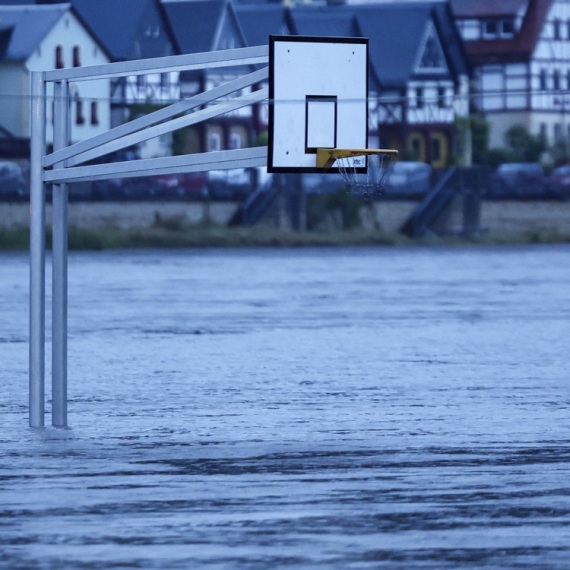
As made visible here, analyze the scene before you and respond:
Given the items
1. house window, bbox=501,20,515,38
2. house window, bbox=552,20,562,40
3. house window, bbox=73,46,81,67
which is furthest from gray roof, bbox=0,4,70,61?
house window, bbox=552,20,562,40

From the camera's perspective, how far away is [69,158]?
10203 millimetres

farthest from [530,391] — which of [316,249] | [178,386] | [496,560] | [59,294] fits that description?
[316,249]

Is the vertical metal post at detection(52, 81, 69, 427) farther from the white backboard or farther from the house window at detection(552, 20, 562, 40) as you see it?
the house window at detection(552, 20, 562, 40)

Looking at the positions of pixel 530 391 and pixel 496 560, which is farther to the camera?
pixel 530 391

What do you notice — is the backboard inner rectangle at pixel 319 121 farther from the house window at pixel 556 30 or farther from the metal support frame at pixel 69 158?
the house window at pixel 556 30

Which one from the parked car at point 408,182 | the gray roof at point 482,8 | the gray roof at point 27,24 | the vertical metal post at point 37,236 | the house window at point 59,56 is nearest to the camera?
the vertical metal post at point 37,236

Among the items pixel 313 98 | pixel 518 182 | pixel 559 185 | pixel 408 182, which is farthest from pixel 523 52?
pixel 313 98

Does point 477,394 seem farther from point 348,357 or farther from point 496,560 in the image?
point 496,560

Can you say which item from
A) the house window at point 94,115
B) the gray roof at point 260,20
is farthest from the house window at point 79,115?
the gray roof at point 260,20

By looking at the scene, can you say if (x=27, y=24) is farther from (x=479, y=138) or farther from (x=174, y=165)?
(x=174, y=165)

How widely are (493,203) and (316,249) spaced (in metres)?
9.19

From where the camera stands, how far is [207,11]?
6366 centimetres

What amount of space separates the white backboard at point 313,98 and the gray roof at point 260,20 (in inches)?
2141

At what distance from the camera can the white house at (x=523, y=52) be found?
69.6 metres
